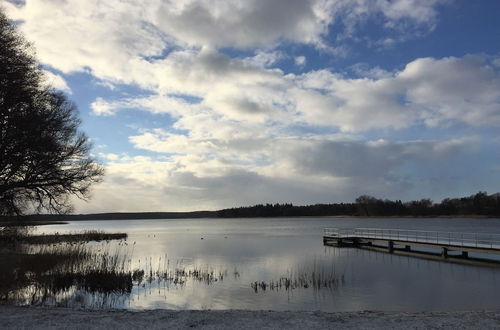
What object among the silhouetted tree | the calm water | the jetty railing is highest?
the silhouetted tree

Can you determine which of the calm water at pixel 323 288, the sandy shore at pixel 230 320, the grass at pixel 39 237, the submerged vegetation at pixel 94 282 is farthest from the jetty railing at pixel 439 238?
the grass at pixel 39 237

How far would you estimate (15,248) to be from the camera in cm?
3225

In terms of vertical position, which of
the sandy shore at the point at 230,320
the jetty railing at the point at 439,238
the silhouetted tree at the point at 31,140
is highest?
the silhouetted tree at the point at 31,140

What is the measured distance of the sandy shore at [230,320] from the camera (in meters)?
9.62

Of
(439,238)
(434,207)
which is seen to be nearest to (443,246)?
(439,238)

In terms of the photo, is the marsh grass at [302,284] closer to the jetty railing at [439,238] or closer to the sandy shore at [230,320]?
the sandy shore at [230,320]

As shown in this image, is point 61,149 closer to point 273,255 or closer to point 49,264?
point 49,264

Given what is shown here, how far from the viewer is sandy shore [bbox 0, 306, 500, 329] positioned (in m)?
9.62

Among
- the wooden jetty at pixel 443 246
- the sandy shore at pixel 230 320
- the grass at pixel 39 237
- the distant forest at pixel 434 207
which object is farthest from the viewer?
the distant forest at pixel 434 207

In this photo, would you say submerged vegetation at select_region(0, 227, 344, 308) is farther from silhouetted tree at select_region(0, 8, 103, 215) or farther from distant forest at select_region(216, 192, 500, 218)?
distant forest at select_region(216, 192, 500, 218)

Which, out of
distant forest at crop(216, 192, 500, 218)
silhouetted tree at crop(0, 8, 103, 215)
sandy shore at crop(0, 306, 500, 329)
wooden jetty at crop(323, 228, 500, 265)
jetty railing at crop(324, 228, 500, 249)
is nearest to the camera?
sandy shore at crop(0, 306, 500, 329)

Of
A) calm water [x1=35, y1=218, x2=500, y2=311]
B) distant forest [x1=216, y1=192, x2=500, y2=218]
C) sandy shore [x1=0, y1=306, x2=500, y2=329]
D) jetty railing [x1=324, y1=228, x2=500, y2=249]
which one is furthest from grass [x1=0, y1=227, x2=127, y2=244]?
distant forest [x1=216, y1=192, x2=500, y2=218]

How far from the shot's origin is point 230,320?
10531 mm

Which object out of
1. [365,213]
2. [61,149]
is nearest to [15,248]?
[61,149]
